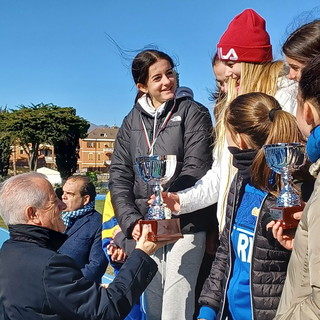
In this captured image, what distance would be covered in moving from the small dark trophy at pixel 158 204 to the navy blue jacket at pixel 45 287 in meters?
0.33

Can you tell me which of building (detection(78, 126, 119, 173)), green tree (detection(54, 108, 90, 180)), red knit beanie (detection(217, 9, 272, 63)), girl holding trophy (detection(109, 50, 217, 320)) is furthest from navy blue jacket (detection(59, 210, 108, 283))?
building (detection(78, 126, 119, 173))

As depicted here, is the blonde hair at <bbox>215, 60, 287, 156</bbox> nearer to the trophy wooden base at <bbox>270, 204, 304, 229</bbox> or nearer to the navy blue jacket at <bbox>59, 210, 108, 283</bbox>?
the trophy wooden base at <bbox>270, 204, 304, 229</bbox>

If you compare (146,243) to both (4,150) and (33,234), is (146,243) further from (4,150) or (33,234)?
(4,150)

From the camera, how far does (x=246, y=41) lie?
125 inches

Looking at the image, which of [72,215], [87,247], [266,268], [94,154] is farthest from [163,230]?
[94,154]

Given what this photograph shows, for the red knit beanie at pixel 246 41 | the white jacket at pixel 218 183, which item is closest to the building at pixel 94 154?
the red knit beanie at pixel 246 41

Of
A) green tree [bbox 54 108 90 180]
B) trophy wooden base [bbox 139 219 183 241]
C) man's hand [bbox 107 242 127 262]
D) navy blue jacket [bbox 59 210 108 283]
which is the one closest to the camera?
trophy wooden base [bbox 139 219 183 241]

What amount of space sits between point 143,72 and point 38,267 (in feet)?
5.14

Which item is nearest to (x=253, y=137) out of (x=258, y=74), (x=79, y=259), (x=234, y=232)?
(x=234, y=232)

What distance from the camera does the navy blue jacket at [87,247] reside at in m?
4.82

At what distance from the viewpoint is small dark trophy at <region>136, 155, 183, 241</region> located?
2.77 m

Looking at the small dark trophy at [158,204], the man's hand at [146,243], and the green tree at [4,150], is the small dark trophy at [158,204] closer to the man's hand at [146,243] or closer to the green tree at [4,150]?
the man's hand at [146,243]

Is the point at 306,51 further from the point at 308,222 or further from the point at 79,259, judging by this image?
the point at 79,259

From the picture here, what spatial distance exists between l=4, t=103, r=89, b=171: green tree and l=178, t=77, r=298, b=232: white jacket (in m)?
59.4
